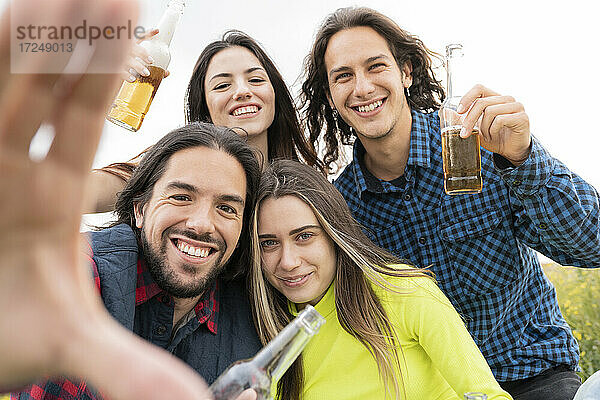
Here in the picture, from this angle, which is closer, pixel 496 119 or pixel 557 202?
pixel 496 119

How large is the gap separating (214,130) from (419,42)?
5.26 ft

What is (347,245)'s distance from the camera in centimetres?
260

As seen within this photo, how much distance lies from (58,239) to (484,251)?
276cm

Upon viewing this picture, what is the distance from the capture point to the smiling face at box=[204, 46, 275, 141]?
11.0ft

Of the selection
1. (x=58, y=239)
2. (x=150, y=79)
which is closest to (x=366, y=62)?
(x=150, y=79)

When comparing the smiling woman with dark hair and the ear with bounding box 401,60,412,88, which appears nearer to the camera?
the smiling woman with dark hair

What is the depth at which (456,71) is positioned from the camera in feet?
8.33

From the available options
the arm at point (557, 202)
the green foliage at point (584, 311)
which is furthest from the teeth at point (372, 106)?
the green foliage at point (584, 311)

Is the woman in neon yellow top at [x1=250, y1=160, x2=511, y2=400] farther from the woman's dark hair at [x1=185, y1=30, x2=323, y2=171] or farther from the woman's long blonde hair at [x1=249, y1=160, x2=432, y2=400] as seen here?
the woman's dark hair at [x1=185, y1=30, x2=323, y2=171]

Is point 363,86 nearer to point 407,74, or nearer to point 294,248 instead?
point 407,74

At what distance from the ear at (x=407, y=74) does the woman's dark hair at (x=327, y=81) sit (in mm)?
26

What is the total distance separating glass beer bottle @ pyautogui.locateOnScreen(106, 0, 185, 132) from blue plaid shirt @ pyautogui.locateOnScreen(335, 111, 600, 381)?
1.17 meters

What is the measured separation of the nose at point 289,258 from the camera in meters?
2.45

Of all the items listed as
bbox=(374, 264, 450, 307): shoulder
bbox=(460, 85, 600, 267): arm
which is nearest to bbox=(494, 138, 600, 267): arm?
bbox=(460, 85, 600, 267): arm
